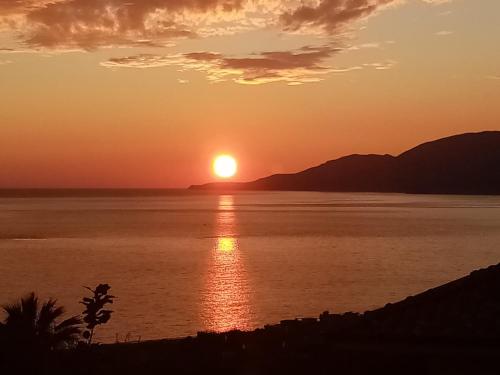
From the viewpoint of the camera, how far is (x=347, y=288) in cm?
5366

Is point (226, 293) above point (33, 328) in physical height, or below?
above

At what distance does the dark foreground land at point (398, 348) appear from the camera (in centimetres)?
1191

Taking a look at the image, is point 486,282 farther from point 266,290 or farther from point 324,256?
point 324,256

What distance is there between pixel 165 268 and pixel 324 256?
2016cm

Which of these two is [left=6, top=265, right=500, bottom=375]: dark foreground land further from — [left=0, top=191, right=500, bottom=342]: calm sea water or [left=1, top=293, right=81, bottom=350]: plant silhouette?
[left=0, top=191, right=500, bottom=342]: calm sea water

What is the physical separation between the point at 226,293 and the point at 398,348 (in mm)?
39697

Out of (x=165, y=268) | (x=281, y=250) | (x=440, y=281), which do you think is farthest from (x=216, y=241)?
(x=440, y=281)

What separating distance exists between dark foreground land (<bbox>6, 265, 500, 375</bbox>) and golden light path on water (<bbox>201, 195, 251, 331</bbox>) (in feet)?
73.9

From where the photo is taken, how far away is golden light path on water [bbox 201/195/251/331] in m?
40.3

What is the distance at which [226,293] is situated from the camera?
5153 cm

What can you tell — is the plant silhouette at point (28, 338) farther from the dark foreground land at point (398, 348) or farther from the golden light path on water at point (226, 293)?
the golden light path on water at point (226, 293)

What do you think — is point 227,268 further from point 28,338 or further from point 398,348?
point 398,348

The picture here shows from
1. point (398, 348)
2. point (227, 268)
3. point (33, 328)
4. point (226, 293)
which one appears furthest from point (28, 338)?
point (227, 268)

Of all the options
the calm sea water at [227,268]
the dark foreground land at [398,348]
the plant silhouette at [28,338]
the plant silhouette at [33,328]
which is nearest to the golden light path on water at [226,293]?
the calm sea water at [227,268]
